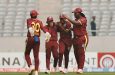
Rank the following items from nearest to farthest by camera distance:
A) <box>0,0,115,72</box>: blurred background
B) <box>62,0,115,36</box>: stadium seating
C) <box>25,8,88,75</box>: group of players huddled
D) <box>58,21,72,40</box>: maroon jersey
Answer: <box>25,8,88,75</box>: group of players huddled → <box>58,21,72,40</box>: maroon jersey → <box>0,0,115,72</box>: blurred background → <box>62,0,115,36</box>: stadium seating

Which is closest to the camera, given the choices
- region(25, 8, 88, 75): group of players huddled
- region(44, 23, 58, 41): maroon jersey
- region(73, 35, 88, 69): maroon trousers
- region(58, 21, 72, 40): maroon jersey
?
region(25, 8, 88, 75): group of players huddled

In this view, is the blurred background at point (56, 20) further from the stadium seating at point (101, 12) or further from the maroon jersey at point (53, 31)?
the maroon jersey at point (53, 31)

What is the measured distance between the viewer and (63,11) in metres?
28.5

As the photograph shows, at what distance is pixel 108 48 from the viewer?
2498cm

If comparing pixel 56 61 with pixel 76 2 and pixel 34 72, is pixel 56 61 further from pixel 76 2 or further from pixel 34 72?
pixel 76 2

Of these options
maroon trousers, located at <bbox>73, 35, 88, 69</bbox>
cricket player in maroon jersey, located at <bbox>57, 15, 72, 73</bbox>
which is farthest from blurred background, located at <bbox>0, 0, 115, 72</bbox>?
maroon trousers, located at <bbox>73, 35, 88, 69</bbox>

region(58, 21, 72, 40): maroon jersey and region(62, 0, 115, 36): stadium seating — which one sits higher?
region(58, 21, 72, 40): maroon jersey

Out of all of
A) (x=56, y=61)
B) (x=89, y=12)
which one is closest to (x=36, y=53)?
(x=56, y=61)

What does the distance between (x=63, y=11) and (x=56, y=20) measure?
1304 millimetres

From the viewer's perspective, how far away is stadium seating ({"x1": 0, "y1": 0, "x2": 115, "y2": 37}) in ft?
89.3

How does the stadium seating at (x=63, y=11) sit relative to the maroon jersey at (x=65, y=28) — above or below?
below

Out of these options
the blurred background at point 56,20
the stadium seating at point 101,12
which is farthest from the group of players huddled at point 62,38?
the stadium seating at point 101,12

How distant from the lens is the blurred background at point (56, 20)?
24.2m

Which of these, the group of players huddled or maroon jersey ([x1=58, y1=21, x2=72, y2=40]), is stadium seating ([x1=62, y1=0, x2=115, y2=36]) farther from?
maroon jersey ([x1=58, y1=21, x2=72, y2=40])
